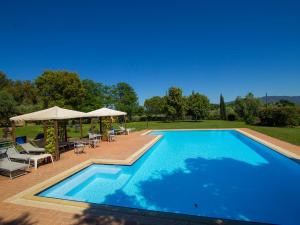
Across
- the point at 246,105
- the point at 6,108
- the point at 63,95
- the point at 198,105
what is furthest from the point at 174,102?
the point at 6,108

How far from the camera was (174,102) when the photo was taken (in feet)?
108

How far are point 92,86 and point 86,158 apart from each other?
119 ft

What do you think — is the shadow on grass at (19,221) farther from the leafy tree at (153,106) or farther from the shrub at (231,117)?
the leafy tree at (153,106)

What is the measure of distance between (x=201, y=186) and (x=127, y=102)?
123ft

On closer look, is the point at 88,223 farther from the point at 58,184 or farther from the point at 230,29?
the point at 230,29

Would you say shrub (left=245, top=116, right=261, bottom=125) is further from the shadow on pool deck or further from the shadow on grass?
the shadow on grass

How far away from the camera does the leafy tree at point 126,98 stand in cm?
4121

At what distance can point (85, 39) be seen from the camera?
66.5ft

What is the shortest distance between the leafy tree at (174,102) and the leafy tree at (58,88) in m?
15.3

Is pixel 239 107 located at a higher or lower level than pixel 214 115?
higher

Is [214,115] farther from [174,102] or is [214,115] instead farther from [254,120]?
[254,120]

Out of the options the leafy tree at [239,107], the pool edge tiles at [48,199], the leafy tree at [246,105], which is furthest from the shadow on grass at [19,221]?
the leafy tree at [239,107]

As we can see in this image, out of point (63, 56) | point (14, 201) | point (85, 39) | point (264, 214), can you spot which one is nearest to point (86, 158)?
point (14, 201)

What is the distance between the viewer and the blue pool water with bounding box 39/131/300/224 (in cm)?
514
